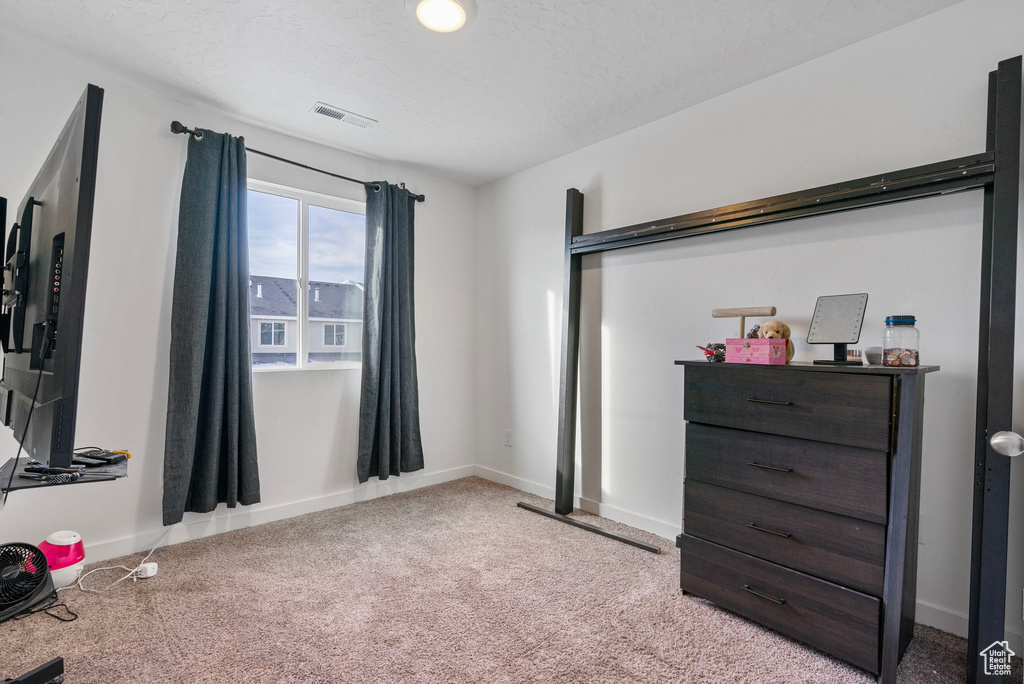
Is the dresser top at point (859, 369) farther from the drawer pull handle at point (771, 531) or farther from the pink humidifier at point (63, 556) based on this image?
the pink humidifier at point (63, 556)

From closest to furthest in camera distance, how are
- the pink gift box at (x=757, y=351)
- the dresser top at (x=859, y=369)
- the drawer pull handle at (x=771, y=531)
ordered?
the dresser top at (x=859, y=369) < the drawer pull handle at (x=771, y=531) < the pink gift box at (x=757, y=351)

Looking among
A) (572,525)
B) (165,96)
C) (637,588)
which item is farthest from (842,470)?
(165,96)

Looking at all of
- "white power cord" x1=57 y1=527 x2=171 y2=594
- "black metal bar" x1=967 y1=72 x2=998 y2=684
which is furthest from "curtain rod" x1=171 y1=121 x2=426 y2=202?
"black metal bar" x1=967 y1=72 x2=998 y2=684

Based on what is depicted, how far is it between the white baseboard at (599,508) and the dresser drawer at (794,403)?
0.94m

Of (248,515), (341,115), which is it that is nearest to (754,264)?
(341,115)

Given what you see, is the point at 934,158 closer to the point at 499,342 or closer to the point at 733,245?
the point at 733,245

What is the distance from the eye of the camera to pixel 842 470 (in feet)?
5.43

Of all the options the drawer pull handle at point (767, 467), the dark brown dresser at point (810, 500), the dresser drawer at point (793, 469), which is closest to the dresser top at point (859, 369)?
the dark brown dresser at point (810, 500)

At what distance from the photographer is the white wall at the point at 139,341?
2.21 m

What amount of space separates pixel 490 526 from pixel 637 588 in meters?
0.99

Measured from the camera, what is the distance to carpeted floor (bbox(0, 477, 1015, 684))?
163cm

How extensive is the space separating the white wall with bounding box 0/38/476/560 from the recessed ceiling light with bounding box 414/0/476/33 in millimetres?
1524

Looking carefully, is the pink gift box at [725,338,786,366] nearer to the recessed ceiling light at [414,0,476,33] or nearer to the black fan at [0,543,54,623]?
the recessed ceiling light at [414,0,476,33]

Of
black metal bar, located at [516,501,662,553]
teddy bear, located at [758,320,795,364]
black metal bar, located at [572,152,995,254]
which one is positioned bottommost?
black metal bar, located at [516,501,662,553]
